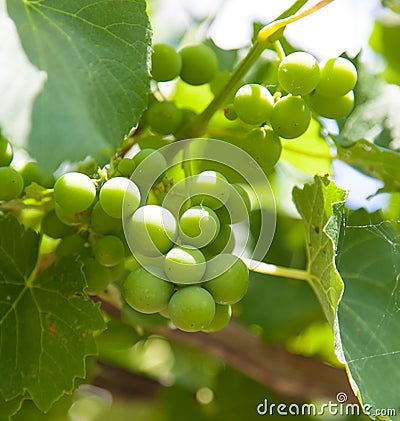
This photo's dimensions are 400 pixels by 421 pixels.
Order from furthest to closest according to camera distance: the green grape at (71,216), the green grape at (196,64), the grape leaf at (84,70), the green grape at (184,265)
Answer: the green grape at (196,64), the green grape at (71,216), the green grape at (184,265), the grape leaf at (84,70)

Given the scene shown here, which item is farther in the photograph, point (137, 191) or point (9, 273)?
point (9, 273)

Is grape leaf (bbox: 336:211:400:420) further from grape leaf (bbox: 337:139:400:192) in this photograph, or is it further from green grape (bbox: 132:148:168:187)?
green grape (bbox: 132:148:168:187)

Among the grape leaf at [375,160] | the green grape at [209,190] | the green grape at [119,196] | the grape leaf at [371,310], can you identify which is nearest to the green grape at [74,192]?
the green grape at [119,196]

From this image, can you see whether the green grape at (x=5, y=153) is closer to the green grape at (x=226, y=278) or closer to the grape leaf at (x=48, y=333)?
the grape leaf at (x=48, y=333)

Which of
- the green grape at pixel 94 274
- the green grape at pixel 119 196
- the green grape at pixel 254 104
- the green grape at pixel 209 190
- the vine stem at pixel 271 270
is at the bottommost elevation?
the green grape at pixel 94 274

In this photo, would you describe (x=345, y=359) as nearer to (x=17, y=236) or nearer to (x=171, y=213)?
(x=171, y=213)

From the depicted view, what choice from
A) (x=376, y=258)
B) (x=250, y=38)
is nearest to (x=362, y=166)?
(x=376, y=258)
